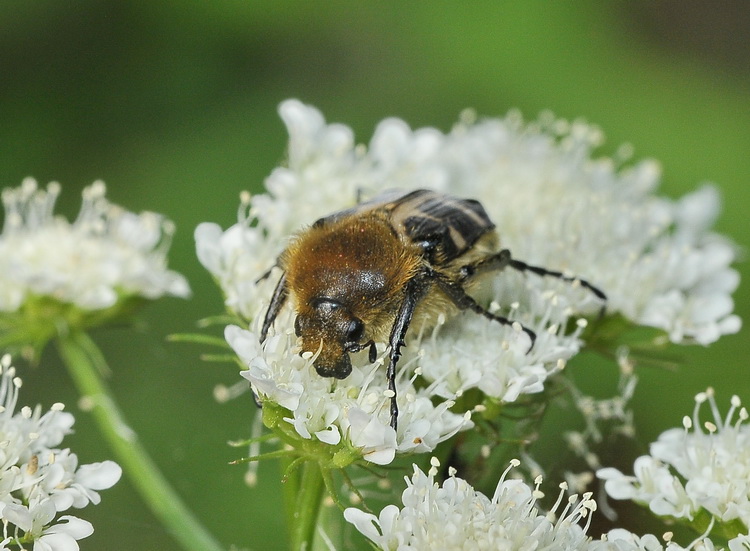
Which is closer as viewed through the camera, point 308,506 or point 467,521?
point 467,521

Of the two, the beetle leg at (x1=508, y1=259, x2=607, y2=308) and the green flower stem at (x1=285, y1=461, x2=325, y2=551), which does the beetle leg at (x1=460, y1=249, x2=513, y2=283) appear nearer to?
the beetle leg at (x1=508, y1=259, x2=607, y2=308)

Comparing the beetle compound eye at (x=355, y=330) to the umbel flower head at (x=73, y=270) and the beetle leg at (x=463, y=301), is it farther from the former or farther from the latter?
the umbel flower head at (x=73, y=270)

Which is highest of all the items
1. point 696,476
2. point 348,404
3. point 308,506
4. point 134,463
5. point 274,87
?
point 274,87

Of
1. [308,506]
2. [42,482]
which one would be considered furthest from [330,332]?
[42,482]

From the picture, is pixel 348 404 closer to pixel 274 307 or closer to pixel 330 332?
pixel 330 332

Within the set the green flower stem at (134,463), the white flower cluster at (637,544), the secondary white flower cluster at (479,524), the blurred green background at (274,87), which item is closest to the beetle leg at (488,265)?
the secondary white flower cluster at (479,524)
